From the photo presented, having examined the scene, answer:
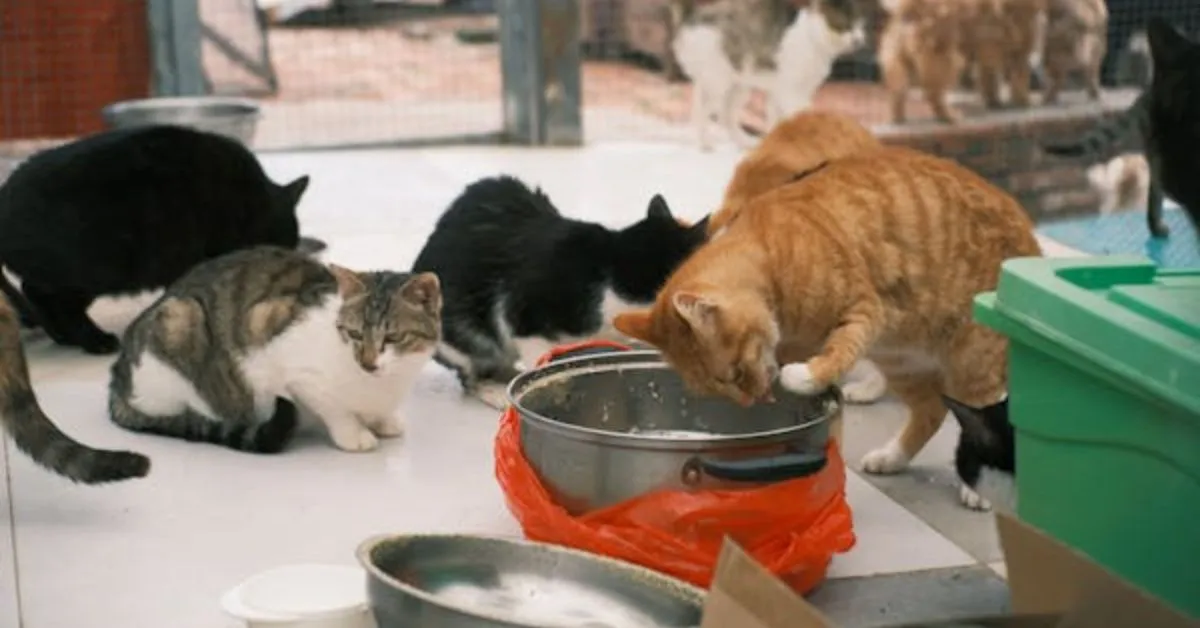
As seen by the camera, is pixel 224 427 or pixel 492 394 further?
pixel 492 394

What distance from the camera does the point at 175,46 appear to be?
534 cm

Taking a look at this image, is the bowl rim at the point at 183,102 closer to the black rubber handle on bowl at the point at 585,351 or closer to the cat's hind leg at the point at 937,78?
the cat's hind leg at the point at 937,78

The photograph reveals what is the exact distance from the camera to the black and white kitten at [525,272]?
3062 millimetres

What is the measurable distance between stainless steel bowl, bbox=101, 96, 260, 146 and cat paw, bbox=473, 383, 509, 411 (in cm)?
172

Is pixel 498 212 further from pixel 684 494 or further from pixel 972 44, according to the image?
pixel 972 44

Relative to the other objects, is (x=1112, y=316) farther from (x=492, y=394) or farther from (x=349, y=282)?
(x=492, y=394)

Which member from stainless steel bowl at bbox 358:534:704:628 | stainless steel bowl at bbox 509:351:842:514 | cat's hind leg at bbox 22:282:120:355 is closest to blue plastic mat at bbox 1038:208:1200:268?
stainless steel bowl at bbox 509:351:842:514

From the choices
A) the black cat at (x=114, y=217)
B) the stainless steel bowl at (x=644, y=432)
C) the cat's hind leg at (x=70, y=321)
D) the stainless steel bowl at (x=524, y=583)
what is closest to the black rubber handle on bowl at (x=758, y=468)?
the stainless steel bowl at (x=644, y=432)

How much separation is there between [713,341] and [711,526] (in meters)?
0.32

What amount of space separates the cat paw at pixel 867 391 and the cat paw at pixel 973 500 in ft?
1.79

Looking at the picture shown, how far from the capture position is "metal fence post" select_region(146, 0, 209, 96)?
Result: 5301mm

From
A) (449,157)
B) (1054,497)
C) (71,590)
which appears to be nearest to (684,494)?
(1054,497)

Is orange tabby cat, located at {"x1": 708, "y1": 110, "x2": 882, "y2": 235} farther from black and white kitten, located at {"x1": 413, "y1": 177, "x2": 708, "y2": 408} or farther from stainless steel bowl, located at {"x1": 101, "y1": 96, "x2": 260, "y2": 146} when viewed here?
stainless steel bowl, located at {"x1": 101, "y1": 96, "x2": 260, "y2": 146}

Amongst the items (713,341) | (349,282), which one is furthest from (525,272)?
(713,341)
